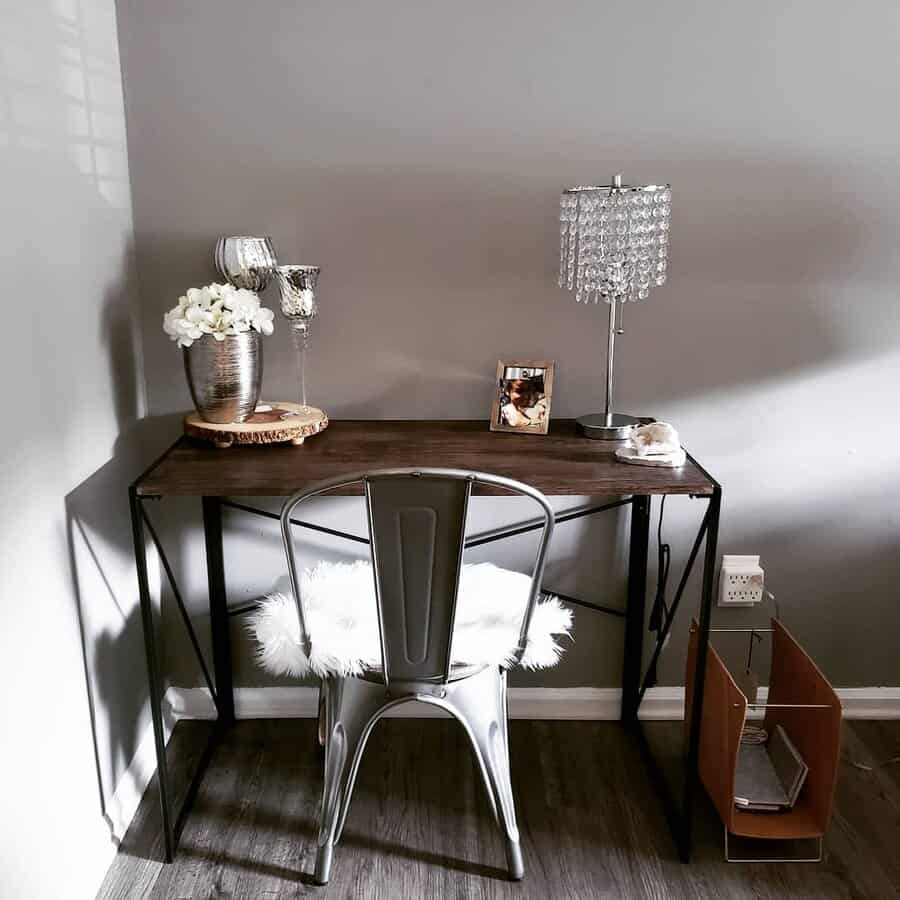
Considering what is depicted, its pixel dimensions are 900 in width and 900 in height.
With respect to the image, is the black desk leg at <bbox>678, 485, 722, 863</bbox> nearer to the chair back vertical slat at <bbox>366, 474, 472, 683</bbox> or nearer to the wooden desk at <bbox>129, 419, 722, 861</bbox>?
the wooden desk at <bbox>129, 419, 722, 861</bbox>

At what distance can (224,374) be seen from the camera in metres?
1.93

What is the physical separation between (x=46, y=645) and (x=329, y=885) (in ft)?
2.50

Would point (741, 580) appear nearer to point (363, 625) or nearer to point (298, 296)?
point (363, 625)

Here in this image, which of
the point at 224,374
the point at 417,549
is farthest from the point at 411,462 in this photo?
the point at 224,374

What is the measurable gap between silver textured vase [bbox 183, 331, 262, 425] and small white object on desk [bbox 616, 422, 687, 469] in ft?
2.67

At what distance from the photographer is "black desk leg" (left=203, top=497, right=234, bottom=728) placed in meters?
2.25

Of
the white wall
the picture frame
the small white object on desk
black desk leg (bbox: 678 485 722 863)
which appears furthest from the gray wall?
black desk leg (bbox: 678 485 722 863)

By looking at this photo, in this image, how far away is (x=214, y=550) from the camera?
2.27 m

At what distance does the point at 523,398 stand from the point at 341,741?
86 centimetres

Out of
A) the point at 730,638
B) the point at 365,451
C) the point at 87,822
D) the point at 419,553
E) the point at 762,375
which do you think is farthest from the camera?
the point at 730,638

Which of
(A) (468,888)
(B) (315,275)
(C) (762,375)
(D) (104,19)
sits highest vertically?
(D) (104,19)

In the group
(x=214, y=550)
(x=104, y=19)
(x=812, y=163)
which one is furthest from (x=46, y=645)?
(x=812, y=163)

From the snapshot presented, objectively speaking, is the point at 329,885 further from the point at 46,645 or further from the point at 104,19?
the point at 104,19

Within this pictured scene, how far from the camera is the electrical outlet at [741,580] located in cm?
232
